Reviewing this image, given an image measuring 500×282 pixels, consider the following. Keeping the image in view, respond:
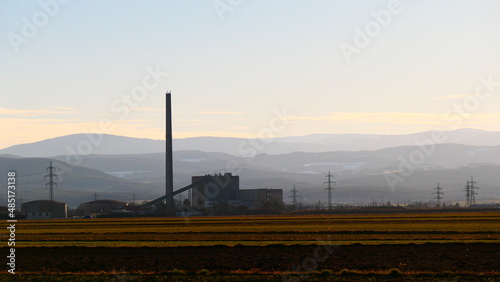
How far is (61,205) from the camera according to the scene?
17375 centimetres

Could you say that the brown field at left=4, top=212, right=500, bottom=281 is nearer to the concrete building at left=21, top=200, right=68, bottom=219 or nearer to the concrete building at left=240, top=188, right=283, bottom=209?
the concrete building at left=21, top=200, right=68, bottom=219

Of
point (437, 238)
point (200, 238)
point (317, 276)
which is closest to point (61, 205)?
point (200, 238)

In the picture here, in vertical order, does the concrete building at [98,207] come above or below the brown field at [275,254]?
above

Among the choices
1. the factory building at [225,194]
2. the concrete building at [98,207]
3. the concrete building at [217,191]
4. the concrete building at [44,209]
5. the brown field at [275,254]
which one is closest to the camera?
the brown field at [275,254]

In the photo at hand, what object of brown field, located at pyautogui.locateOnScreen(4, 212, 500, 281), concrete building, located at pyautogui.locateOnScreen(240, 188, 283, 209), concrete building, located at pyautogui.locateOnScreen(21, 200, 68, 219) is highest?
concrete building, located at pyautogui.locateOnScreen(240, 188, 283, 209)

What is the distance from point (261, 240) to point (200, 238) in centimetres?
639

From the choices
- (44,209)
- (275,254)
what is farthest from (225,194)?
(275,254)

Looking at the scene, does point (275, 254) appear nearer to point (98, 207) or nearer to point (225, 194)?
point (225, 194)

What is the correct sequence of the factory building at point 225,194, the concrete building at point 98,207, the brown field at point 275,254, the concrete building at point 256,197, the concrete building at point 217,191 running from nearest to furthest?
1. the brown field at point 275,254
2. the concrete building at point 256,197
3. the factory building at point 225,194
4. the concrete building at point 217,191
5. the concrete building at point 98,207

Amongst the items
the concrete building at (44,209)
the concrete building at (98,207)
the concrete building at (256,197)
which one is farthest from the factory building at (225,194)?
the concrete building at (44,209)

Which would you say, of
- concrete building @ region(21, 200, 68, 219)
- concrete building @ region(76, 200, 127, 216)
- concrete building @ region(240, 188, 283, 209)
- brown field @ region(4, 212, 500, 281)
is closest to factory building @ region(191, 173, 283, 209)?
concrete building @ region(240, 188, 283, 209)

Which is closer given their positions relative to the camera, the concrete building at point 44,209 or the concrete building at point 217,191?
the concrete building at point 44,209

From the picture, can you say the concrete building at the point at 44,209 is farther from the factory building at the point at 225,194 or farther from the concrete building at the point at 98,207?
the factory building at the point at 225,194

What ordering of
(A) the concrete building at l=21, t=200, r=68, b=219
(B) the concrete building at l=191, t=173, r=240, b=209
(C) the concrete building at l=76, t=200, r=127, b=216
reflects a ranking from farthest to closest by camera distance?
(C) the concrete building at l=76, t=200, r=127, b=216
(B) the concrete building at l=191, t=173, r=240, b=209
(A) the concrete building at l=21, t=200, r=68, b=219
